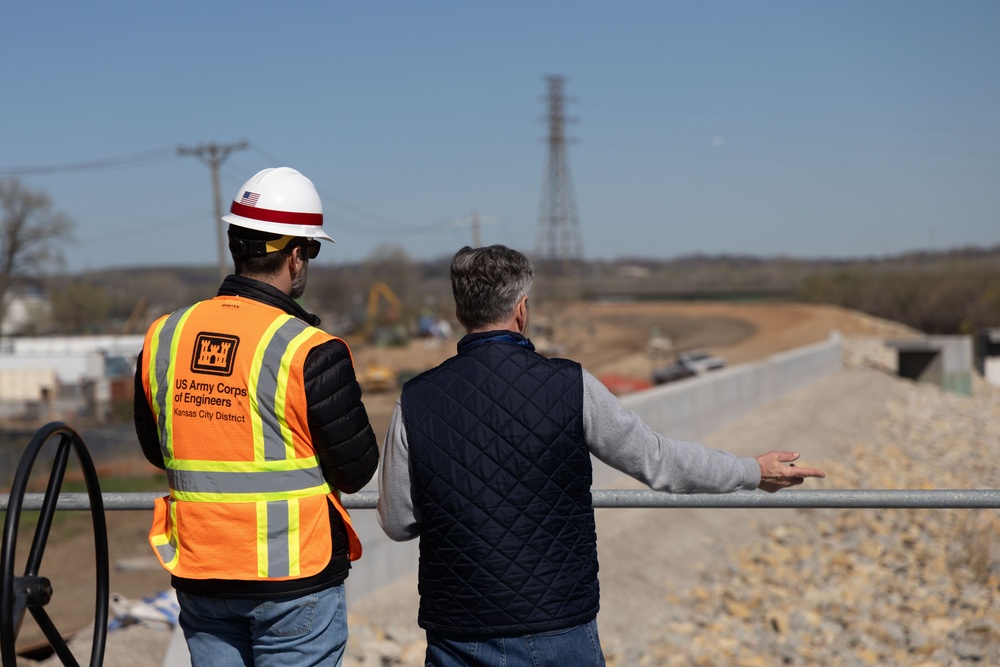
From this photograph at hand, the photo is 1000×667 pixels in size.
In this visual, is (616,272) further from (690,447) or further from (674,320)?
(690,447)

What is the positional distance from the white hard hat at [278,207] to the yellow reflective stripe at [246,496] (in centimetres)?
67

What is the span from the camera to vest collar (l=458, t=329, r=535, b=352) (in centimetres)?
247

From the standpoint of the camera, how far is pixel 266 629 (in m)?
2.47

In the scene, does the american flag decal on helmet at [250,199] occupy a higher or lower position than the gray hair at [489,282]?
higher

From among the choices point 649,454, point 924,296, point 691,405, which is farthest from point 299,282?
point 924,296

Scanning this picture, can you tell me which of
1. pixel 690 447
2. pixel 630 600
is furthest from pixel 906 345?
pixel 690 447

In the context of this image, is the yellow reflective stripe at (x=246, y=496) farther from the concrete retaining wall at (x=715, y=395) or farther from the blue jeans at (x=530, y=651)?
the concrete retaining wall at (x=715, y=395)


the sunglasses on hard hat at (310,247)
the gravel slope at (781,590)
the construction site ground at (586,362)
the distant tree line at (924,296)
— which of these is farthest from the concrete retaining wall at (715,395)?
the distant tree line at (924,296)

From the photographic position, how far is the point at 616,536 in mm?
11477

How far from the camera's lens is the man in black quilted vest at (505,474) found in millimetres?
2396

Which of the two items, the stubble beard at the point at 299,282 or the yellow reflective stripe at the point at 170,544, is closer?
the yellow reflective stripe at the point at 170,544

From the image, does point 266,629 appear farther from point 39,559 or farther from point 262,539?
point 39,559

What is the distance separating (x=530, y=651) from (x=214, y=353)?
1.06m

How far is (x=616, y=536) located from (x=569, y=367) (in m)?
9.42
